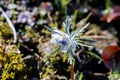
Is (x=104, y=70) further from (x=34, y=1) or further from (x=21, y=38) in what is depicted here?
(x=34, y=1)

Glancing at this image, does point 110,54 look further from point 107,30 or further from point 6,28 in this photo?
point 6,28

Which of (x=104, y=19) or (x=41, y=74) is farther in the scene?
(x=104, y=19)

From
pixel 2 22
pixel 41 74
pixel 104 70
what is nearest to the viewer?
pixel 41 74

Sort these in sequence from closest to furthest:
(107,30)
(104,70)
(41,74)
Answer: (41,74), (104,70), (107,30)

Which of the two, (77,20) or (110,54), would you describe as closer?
(110,54)

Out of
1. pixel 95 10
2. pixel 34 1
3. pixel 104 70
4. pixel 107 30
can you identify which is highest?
pixel 34 1

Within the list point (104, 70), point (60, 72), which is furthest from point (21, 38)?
point (104, 70)

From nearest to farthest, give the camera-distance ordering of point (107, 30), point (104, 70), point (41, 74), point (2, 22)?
point (41, 74) → point (104, 70) → point (2, 22) → point (107, 30)

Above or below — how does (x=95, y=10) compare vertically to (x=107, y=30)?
above

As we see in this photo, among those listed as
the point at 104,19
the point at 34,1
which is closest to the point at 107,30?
the point at 104,19
